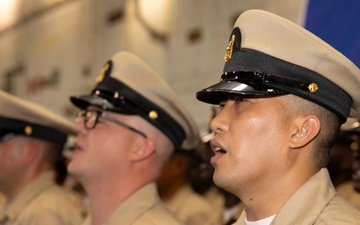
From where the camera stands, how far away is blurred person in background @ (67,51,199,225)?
3.85 metres

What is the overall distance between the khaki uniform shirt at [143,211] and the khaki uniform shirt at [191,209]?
1681mm

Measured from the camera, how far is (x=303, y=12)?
4.29 meters

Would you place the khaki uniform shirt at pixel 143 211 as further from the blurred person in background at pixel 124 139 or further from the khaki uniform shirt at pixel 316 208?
the khaki uniform shirt at pixel 316 208

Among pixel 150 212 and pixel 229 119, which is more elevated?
pixel 229 119

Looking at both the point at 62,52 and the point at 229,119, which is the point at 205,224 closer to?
the point at 229,119

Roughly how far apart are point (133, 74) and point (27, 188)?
108 centimetres

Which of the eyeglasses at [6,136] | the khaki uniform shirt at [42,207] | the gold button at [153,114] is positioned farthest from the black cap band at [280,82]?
the eyeglasses at [6,136]

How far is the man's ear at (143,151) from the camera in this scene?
152 inches

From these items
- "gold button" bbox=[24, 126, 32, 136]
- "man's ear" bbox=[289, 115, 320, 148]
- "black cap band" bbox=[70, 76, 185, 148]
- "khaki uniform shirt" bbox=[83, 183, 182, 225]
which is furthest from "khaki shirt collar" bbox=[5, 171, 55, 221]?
"man's ear" bbox=[289, 115, 320, 148]

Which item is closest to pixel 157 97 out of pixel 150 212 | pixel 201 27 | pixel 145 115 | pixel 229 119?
pixel 145 115

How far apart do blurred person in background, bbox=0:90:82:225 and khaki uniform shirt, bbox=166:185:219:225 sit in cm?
99

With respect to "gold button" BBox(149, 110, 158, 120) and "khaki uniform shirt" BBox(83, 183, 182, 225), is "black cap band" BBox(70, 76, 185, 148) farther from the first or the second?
"khaki uniform shirt" BBox(83, 183, 182, 225)

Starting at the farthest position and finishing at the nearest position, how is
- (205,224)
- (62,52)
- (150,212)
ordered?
(62,52)
(205,224)
(150,212)

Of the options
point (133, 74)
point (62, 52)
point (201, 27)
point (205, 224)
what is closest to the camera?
point (133, 74)
